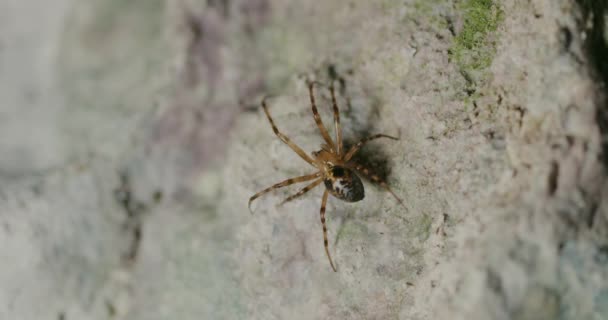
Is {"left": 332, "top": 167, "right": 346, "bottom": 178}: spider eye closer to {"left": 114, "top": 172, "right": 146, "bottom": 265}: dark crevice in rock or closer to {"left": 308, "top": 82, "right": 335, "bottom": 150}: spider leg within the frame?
{"left": 308, "top": 82, "right": 335, "bottom": 150}: spider leg

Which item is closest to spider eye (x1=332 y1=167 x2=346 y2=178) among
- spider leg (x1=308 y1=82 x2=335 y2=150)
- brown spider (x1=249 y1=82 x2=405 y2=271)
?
brown spider (x1=249 y1=82 x2=405 y2=271)

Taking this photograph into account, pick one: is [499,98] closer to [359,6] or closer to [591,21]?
[591,21]

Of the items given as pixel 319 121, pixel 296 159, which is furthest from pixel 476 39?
pixel 296 159

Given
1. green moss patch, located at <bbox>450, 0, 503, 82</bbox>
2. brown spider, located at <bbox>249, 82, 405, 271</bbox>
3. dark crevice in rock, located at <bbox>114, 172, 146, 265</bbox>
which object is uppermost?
green moss patch, located at <bbox>450, 0, 503, 82</bbox>

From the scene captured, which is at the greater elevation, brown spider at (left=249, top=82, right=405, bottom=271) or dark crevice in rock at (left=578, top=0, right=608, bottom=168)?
dark crevice in rock at (left=578, top=0, right=608, bottom=168)

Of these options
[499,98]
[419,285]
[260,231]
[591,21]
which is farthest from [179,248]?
[591,21]

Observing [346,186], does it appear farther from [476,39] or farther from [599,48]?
[599,48]

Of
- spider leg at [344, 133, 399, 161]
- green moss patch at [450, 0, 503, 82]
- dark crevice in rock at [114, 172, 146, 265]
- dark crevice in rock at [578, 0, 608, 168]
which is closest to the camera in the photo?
dark crevice in rock at [578, 0, 608, 168]

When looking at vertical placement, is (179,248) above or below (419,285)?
below
